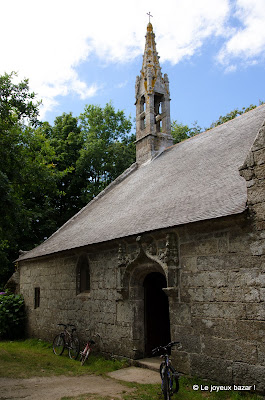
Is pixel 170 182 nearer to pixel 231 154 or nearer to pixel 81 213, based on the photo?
pixel 231 154

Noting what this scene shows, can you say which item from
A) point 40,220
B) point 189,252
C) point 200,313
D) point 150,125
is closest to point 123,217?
point 189,252

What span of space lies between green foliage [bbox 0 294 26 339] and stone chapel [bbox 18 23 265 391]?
0.55 metres

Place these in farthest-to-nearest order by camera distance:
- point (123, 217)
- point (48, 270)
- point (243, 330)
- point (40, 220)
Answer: point (40, 220), point (48, 270), point (123, 217), point (243, 330)

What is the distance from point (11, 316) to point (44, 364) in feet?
16.8

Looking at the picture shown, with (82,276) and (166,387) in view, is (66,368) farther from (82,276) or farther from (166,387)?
(166,387)

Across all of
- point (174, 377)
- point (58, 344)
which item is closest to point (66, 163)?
point (58, 344)

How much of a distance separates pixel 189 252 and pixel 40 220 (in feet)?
46.8

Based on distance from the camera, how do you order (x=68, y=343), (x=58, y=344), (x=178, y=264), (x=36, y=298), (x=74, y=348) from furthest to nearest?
(x=36, y=298), (x=58, y=344), (x=68, y=343), (x=74, y=348), (x=178, y=264)

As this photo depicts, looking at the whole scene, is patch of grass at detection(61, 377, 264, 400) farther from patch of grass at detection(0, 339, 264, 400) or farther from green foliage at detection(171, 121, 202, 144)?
green foliage at detection(171, 121, 202, 144)

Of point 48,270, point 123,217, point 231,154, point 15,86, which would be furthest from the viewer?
point 48,270

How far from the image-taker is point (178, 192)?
28.3ft

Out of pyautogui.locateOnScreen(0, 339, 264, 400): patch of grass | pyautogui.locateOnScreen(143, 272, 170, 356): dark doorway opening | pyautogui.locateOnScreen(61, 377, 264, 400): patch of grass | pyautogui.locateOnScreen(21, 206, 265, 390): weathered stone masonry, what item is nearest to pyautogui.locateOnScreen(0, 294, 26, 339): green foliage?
pyautogui.locateOnScreen(0, 339, 264, 400): patch of grass

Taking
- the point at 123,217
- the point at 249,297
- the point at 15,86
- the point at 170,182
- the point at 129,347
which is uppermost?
the point at 15,86

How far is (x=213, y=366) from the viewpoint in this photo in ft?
19.7
